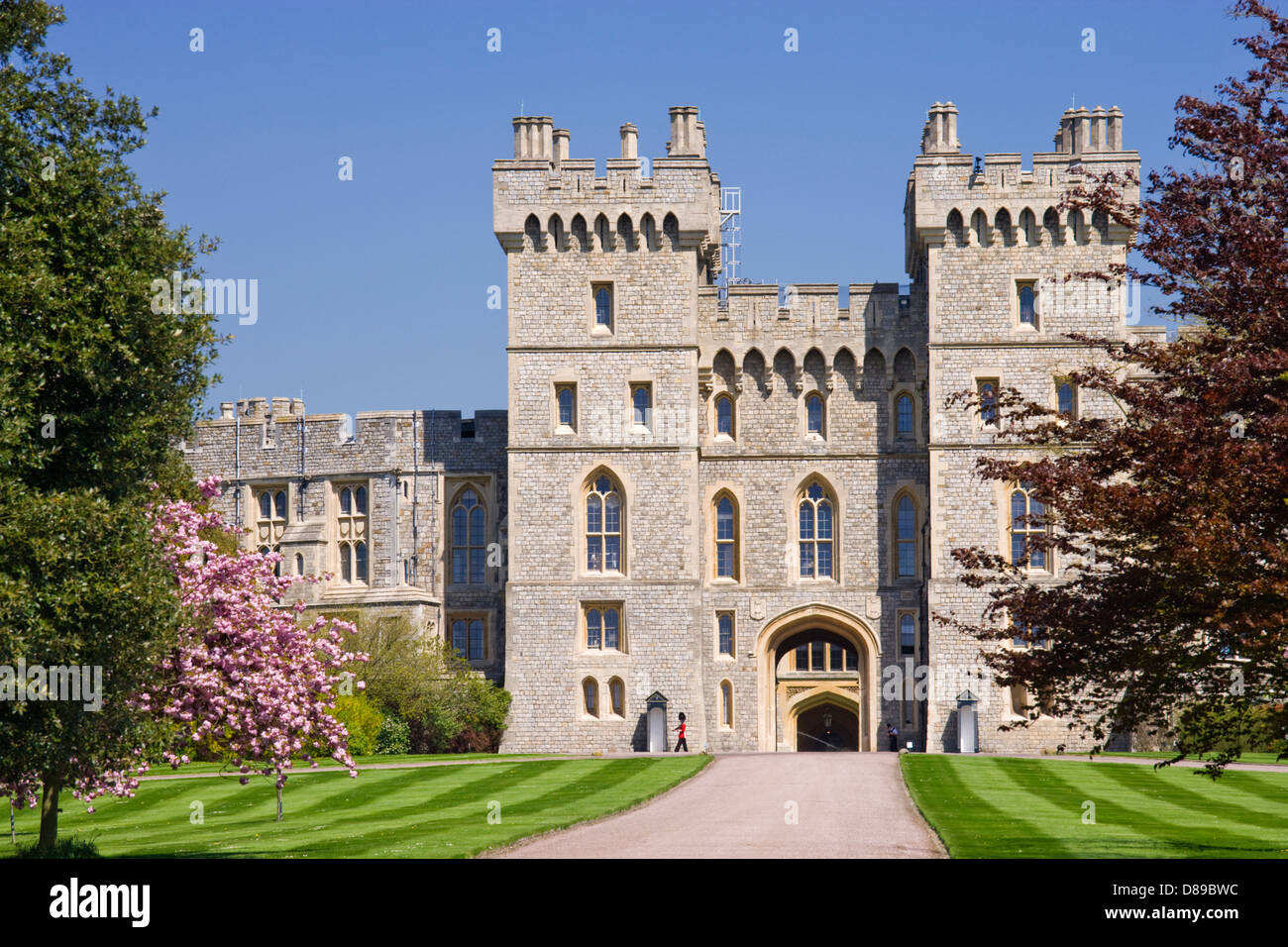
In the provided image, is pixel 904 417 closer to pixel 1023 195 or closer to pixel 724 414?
pixel 724 414

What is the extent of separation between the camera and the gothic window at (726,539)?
45156 millimetres

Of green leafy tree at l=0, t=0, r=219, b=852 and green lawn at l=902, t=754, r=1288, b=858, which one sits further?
green lawn at l=902, t=754, r=1288, b=858

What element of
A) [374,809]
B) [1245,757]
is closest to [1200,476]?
[374,809]

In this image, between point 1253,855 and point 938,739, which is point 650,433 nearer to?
point 938,739

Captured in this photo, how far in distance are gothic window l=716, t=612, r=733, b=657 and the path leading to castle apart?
9.03m

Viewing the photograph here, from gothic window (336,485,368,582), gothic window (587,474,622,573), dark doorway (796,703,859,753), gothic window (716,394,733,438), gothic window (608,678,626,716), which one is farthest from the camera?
dark doorway (796,703,859,753)

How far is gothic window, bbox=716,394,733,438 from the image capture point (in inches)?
1793

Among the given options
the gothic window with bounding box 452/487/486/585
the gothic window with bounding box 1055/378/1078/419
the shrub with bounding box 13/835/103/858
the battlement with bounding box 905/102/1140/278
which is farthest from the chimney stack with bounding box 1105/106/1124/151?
the shrub with bounding box 13/835/103/858

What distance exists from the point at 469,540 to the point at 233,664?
2632 cm

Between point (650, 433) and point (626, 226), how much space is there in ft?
17.5

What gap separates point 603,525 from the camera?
43656mm

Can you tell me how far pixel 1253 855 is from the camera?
18.5 metres

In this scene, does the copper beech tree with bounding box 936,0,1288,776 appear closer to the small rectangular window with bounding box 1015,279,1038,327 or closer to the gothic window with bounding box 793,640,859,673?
the small rectangular window with bounding box 1015,279,1038,327

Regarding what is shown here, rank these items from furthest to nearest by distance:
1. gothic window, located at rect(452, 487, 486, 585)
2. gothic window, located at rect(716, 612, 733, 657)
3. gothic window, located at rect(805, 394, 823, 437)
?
gothic window, located at rect(452, 487, 486, 585), gothic window, located at rect(805, 394, 823, 437), gothic window, located at rect(716, 612, 733, 657)
